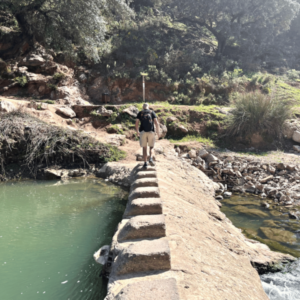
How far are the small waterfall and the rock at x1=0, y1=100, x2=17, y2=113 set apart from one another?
28.9ft

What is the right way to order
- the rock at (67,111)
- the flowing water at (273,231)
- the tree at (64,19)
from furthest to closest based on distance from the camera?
1. the tree at (64,19)
2. the rock at (67,111)
3. the flowing water at (273,231)

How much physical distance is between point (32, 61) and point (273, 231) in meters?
14.6

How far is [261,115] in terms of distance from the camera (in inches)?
386

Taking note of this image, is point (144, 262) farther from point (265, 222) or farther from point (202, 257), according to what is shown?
point (265, 222)

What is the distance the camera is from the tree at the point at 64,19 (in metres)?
12.2

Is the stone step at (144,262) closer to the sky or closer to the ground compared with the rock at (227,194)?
closer to the sky

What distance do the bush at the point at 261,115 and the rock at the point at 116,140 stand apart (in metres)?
4.76

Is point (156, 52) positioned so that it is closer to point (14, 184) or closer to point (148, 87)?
point (148, 87)

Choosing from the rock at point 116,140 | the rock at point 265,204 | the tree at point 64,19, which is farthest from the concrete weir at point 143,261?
the tree at point 64,19

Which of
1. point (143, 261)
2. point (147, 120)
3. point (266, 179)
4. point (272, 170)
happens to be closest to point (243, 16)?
point (272, 170)

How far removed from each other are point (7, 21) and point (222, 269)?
18.8 metres

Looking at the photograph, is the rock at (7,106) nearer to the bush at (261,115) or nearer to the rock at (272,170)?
A: the bush at (261,115)

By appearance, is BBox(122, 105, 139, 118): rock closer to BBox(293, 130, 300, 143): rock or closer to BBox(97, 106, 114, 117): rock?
BBox(97, 106, 114, 117): rock

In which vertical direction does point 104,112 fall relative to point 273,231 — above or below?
above
